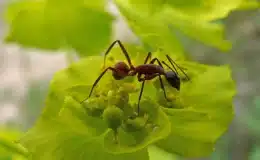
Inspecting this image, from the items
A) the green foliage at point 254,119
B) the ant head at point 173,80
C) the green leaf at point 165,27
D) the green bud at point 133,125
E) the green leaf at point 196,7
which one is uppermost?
the green leaf at point 196,7

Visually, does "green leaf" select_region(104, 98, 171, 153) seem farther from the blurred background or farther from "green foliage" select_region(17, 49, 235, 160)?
the blurred background

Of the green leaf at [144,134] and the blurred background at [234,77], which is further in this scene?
the blurred background at [234,77]

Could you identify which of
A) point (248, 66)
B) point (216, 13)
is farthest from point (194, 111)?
point (248, 66)

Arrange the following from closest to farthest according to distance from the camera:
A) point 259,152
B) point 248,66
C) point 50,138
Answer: point 50,138 < point 259,152 < point 248,66

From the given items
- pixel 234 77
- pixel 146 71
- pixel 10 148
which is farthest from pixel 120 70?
pixel 234 77

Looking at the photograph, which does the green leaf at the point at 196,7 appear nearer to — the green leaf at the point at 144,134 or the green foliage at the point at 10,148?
the green leaf at the point at 144,134

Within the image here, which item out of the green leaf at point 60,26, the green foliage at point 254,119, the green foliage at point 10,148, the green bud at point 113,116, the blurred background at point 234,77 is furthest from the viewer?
the blurred background at point 234,77

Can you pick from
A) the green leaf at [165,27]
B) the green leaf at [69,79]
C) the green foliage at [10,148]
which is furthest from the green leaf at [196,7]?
the green foliage at [10,148]

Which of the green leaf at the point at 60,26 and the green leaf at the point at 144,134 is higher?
the green leaf at the point at 60,26

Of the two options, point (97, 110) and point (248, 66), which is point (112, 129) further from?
point (248, 66)
